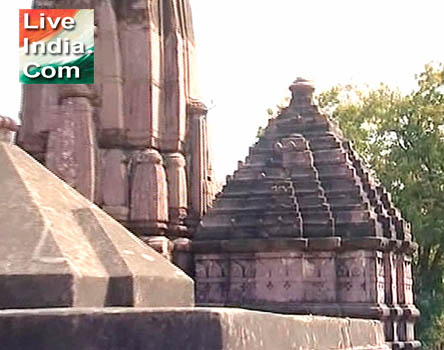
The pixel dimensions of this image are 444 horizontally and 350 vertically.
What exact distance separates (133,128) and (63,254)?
444 inches

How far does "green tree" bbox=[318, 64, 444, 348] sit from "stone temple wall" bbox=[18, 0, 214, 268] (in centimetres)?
1195

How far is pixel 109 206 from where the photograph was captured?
14719mm

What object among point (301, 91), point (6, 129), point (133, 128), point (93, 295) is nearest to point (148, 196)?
point (133, 128)

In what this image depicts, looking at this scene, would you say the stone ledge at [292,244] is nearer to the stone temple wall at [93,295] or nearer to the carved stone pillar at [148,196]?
the carved stone pillar at [148,196]

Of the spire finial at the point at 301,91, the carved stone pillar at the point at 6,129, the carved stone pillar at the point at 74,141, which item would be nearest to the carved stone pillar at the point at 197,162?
the spire finial at the point at 301,91

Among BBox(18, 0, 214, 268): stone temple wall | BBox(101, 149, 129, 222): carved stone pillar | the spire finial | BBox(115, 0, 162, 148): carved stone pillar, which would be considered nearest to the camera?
BBox(18, 0, 214, 268): stone temple wall

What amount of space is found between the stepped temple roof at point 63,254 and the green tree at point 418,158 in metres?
21.9

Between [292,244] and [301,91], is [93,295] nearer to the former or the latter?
[292,244]

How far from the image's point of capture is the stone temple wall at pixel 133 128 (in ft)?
47.9

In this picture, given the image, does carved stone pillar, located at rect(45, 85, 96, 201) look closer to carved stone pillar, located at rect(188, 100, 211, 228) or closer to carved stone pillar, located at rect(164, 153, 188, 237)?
carved stone pillar, located at rect(164, 153, 188, 237)

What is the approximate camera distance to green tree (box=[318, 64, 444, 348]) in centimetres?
2602

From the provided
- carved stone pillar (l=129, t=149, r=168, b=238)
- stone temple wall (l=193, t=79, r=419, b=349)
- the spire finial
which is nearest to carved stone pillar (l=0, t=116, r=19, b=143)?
carved stone pillar (l=129, t=149, r=168, b=238)

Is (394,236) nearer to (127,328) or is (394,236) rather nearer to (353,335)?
(353,335)

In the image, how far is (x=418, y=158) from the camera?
2744 centimetres
